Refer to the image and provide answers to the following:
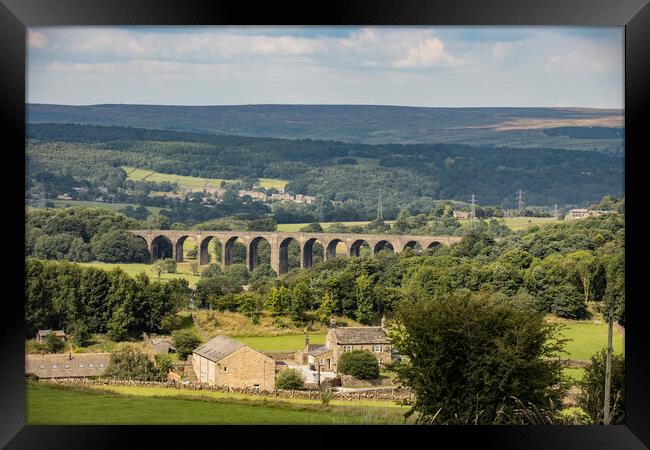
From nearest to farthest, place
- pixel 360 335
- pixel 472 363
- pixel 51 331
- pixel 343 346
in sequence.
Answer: pixel 472 363, pixel 51 331, pixel 343 346, pixel 360 335

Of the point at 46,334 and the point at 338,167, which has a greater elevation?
the point at 338,167

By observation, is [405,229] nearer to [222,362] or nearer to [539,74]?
[539,74]

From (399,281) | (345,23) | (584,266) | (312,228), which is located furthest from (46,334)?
(345,23)

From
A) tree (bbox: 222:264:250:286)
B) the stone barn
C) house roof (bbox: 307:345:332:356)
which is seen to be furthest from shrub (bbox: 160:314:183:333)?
tree (bbox: 222:264:250:286)

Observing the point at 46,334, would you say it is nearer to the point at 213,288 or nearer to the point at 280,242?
the point at 213,288

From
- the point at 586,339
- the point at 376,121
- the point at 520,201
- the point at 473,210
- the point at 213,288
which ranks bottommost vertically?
the point at 586,339

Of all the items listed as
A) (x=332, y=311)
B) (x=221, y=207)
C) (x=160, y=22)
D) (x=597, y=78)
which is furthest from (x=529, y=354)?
(x=221, y=207)

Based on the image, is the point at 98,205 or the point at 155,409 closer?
the point at 155,409

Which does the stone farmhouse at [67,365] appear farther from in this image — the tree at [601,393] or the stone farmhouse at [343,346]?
the tree at [601,393]
